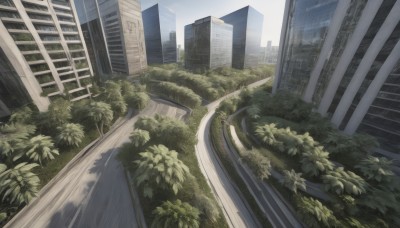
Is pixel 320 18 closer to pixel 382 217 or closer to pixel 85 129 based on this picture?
pixel 382 217

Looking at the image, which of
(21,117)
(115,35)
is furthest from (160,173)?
(115,35)

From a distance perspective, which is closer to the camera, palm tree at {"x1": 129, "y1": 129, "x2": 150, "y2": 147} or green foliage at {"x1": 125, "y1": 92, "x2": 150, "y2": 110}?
palm tree at {"x1": 129, "y1": 129, "x2": 150, "y2": 147}

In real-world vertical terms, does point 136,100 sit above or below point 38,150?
above

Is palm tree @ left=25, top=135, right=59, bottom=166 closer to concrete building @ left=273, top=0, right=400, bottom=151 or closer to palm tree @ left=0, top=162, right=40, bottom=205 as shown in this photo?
palm tree @ left=0, top=162, right=40, bottom=205

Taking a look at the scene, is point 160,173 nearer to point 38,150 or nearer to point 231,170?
point 231,170

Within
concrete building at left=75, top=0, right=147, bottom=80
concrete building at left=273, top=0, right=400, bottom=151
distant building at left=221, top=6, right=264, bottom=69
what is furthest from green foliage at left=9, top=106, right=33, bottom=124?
distant building at left=221, top=6, right=264, bottom=69

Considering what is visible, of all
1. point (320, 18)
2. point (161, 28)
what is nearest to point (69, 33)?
point (320, 18)

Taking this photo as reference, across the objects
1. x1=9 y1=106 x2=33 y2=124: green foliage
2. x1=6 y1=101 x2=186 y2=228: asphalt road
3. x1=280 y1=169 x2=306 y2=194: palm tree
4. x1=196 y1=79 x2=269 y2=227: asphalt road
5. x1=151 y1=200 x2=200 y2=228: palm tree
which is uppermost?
x1=9 y1=106 x2=33 y2=124: green foliage

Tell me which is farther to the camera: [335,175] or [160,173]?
[335,175]
